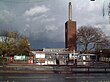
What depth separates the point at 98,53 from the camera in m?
115

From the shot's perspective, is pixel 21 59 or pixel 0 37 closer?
pixel 21 59

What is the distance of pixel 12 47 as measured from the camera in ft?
324

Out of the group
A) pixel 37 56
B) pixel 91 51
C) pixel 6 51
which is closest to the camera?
pixel 37 56

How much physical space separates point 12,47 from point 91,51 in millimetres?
37735

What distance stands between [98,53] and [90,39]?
8.66 metres

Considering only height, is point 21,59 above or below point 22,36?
below

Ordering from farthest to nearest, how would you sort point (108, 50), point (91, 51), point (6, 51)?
point (91, 51)
point (108, 50)
point (6, 51)

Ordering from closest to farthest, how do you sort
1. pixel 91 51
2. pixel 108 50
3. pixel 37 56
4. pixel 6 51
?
pixel 37 56
pixel 6 51
pixel 108 50
pixel 91 51

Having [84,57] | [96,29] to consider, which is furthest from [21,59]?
[96,29]

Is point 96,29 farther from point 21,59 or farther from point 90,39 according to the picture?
point 21,59

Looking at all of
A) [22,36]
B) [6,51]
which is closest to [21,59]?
[6,51]

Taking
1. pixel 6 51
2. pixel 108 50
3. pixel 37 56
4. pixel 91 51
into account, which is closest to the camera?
pixel 37 56

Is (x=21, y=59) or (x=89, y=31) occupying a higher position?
(x=89, y=31)

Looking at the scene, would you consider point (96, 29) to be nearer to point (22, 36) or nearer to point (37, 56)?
point (22, 36)
